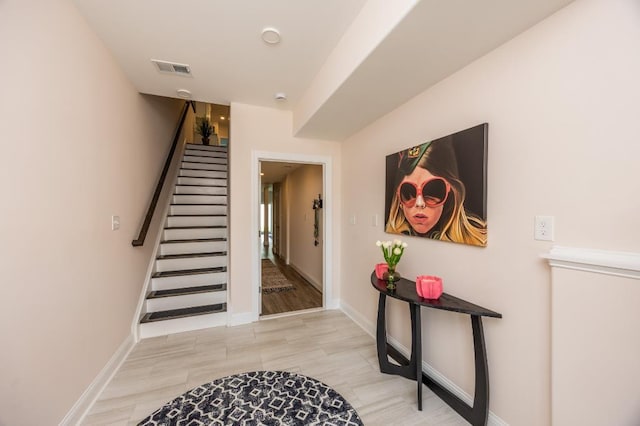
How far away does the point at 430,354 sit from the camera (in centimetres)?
203

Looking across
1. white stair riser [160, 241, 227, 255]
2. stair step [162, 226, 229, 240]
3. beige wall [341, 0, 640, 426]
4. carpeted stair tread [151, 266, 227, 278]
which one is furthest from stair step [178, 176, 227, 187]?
beige wall [341, 0, 640, 426]

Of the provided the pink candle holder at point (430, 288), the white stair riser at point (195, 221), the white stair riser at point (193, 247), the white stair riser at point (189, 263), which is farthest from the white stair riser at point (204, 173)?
the pink candle holder at point (430, 288)

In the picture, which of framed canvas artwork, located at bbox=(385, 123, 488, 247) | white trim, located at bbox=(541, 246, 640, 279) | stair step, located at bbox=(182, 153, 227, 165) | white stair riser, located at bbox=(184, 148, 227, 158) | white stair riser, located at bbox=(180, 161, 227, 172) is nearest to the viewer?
white trim, located at bbox=(541, 246, 640, 279)

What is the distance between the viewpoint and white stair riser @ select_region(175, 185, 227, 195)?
14.4 ft

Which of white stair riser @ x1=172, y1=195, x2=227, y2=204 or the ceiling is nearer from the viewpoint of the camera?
the ceiling

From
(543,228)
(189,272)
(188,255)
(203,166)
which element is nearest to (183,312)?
(189,272)

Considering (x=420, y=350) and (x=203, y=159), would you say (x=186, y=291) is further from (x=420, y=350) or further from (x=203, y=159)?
(x=203, y=159)

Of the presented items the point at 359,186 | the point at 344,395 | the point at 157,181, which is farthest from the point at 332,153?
the point at 344,395

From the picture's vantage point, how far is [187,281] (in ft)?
10.5

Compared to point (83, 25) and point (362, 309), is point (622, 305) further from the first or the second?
point (83, 25)

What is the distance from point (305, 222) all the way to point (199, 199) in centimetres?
204

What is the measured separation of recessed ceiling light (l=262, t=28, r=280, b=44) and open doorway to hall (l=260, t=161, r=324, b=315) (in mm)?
2230

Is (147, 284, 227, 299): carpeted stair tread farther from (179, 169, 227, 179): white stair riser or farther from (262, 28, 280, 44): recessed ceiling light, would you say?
(262, 28, 280, 44): recessed ceiling light

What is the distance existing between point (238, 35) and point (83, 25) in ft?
3.33
